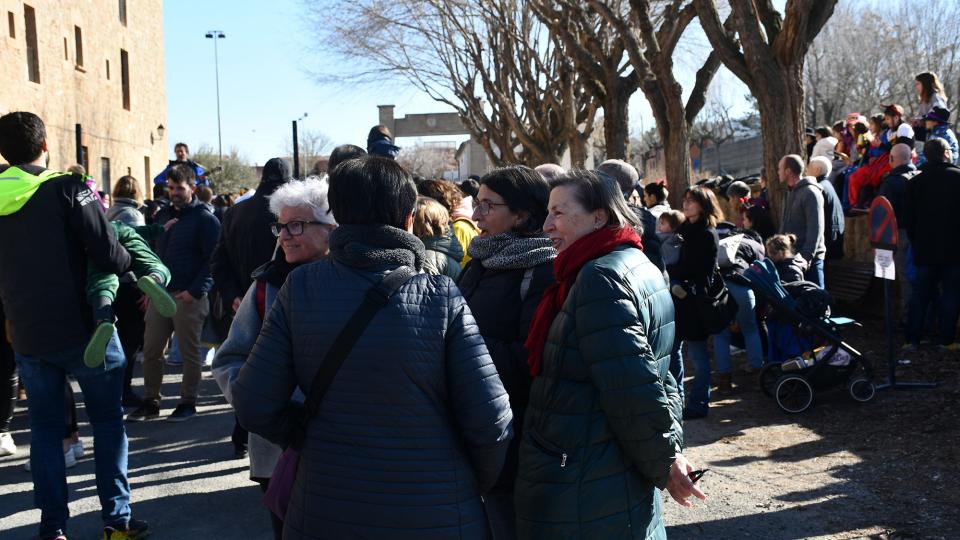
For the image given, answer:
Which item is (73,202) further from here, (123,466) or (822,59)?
(822,59)

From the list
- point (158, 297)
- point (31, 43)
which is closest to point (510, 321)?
point (158, 297)

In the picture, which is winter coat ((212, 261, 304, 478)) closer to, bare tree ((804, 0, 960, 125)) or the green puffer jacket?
the green puffer jacket

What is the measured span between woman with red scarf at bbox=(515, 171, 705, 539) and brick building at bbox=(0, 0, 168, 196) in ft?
79.3

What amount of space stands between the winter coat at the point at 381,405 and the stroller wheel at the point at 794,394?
5601 mm

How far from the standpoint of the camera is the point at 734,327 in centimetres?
944

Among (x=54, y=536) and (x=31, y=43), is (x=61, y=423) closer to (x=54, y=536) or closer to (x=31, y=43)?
(x=54, y=536)

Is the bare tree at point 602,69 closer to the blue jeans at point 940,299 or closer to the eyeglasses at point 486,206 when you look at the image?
the blue jeans at point 940,299

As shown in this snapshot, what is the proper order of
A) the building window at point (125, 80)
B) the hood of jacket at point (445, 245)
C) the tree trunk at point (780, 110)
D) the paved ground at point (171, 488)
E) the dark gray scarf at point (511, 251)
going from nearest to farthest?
the dark gray scarf at point (511, 251) → the hood of jacket at point (445, 245) → the paved ground at point (171, 488) → the tree trunk at point (780, 110) → the building window at point (125, 80)

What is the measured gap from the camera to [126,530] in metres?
4.95

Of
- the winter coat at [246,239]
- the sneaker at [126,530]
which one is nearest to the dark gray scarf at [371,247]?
the sneaker at [126,530]

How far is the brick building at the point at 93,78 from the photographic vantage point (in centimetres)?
2573

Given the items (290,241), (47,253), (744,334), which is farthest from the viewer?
(744,334)

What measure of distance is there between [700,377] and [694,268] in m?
0.94

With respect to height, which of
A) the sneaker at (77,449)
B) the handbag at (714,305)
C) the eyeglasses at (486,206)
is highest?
the eyeglasses at (486,206)
